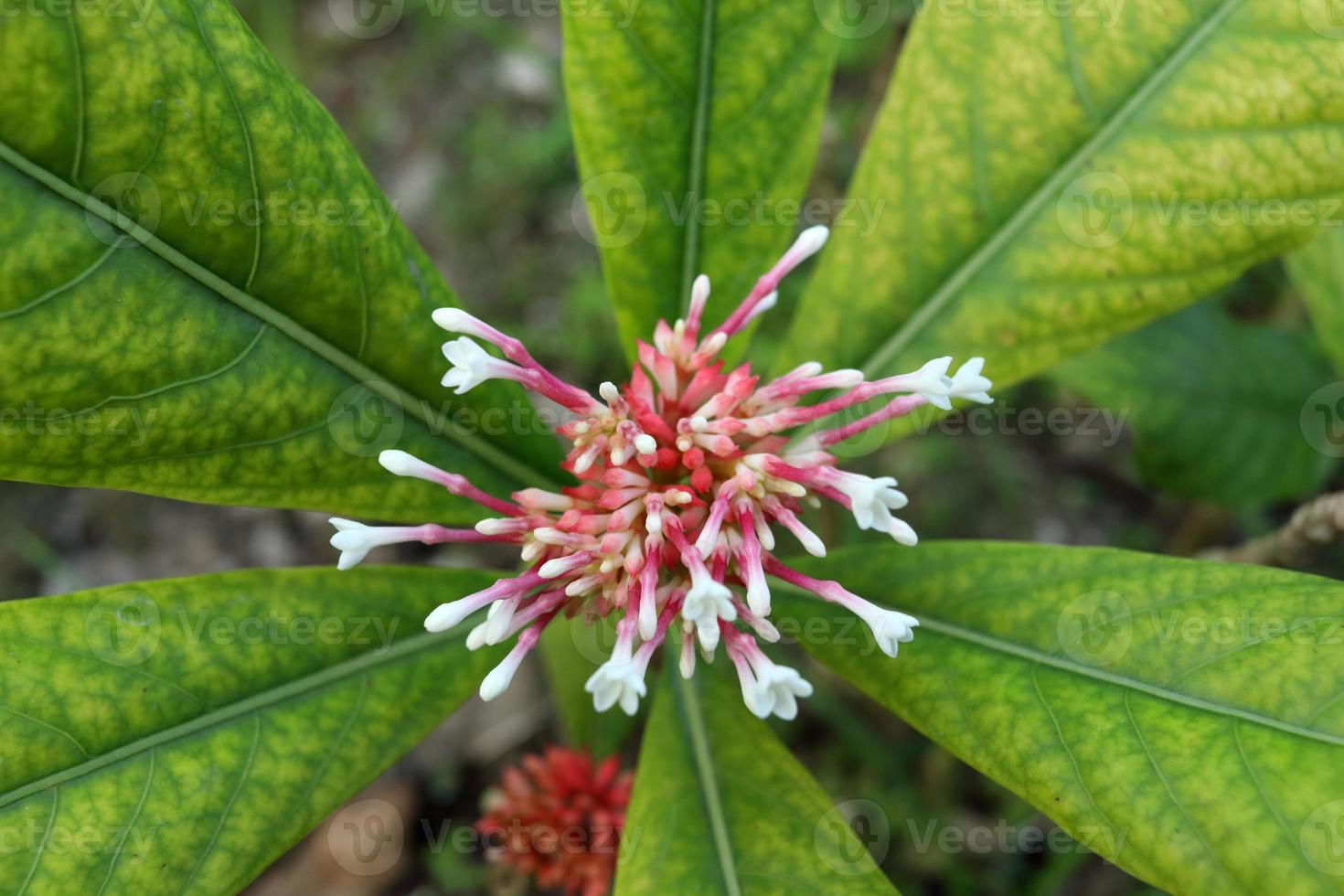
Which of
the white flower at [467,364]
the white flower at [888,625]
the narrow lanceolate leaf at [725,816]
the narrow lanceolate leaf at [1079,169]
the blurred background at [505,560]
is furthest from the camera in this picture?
the blurred background at [505,560]

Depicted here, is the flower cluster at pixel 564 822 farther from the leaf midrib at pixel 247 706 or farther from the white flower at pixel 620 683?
the white flower at pixel 620 683

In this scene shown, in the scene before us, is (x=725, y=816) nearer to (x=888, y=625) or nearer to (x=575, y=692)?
(x=888, y=625)

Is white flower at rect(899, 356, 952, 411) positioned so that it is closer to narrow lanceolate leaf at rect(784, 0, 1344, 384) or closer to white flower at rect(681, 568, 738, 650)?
white flower at rect(681, 568, 738, 650)

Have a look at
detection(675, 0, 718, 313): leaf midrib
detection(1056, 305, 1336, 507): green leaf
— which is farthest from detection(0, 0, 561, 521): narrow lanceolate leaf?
detection(1056, 305, 1336, 507): green leaf

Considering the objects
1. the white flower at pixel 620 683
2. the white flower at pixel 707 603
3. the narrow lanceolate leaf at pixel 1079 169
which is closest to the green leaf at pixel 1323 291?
the narrow lanceolate leaf at pixel 1079 169

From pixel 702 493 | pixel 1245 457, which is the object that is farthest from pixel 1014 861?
pixel 702 493

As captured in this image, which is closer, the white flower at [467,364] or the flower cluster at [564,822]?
the white flower at [467,364]

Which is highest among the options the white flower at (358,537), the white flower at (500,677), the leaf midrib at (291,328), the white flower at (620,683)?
the leaf midrib at (291,328)
